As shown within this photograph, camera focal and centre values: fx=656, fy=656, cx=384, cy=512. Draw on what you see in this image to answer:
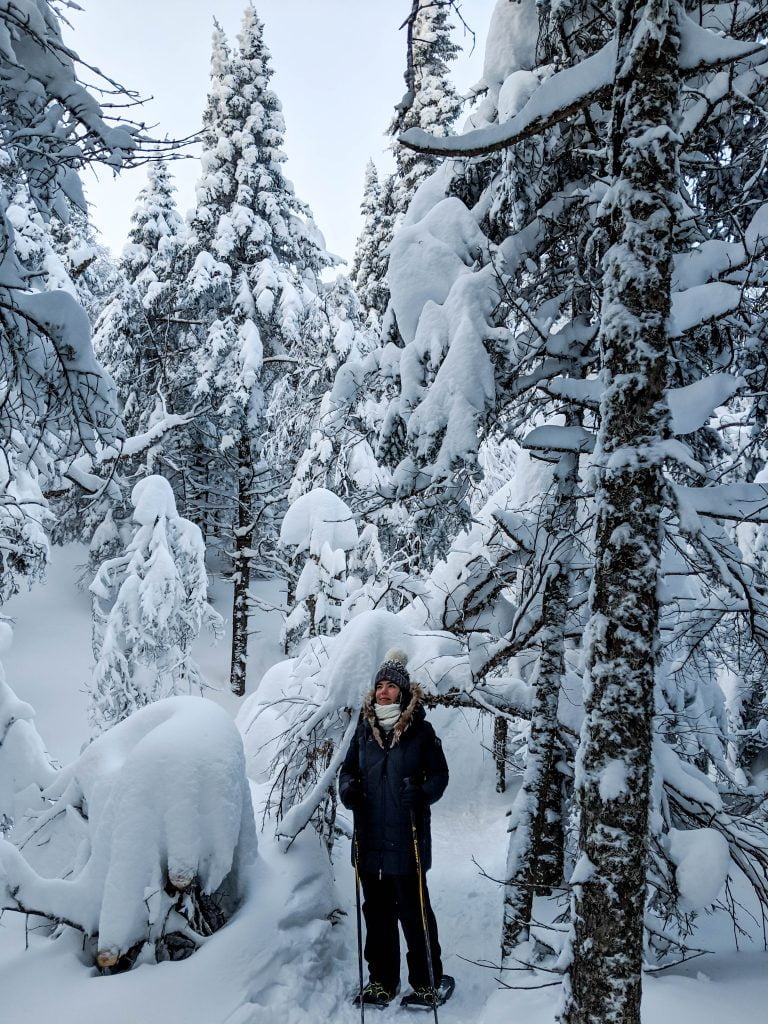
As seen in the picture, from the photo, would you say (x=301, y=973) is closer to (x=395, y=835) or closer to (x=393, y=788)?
(x=395, y=835)

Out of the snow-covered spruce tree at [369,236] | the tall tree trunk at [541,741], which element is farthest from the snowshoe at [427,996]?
the snow-covered spruce tree at [369,236]

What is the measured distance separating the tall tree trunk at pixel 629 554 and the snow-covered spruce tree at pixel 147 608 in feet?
38.0

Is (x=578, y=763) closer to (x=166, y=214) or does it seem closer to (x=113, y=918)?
(x=113, y=918)

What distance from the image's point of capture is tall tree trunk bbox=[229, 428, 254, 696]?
55.3 ft

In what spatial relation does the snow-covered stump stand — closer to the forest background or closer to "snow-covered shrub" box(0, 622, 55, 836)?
the forest background

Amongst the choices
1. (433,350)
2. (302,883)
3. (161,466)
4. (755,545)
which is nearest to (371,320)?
(161,466)

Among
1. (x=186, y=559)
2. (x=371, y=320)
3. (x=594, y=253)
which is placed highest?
(x=371, y=320)

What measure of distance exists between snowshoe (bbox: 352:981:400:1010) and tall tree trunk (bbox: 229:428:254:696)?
12732 mm

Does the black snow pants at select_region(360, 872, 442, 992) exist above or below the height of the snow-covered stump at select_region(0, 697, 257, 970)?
below

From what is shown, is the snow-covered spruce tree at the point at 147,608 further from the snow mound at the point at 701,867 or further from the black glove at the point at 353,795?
the snow mound at the point at 701,867

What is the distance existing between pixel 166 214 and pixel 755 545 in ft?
57.3

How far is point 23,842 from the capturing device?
512cm

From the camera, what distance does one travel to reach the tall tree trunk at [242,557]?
16.9m

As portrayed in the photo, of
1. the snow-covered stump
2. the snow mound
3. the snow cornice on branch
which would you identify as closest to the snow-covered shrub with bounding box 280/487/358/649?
the snow-covered stump
